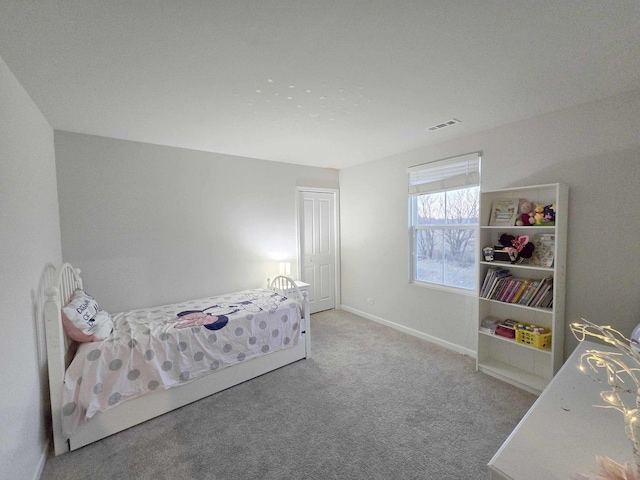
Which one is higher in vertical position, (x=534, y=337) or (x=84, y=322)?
(x=84, y=322)

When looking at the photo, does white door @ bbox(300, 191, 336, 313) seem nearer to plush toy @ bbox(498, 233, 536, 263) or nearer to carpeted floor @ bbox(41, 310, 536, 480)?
carpeted floor @ bbox(41, 310, 536, 480)

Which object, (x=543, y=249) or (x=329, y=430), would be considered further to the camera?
(x=543, y=249)

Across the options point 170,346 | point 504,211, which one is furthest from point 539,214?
point 170,346

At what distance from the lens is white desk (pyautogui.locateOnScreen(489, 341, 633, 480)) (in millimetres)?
880

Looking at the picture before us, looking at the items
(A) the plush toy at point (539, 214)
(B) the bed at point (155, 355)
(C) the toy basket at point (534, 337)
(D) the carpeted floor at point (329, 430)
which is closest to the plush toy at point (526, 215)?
(A) the plush toy at point (539, 214)

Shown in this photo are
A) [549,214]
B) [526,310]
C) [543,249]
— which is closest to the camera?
[549,214]

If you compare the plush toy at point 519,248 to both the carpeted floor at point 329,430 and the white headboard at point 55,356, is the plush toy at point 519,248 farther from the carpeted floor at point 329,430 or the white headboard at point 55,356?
the white headboard at point 55,356

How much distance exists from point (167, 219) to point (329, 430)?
276 cm

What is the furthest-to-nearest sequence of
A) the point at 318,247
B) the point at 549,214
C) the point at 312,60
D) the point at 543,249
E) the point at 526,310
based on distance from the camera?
the point at 318,247, the point at 526,310, the point at 543,249, the point at 549,214, the point at 312,60

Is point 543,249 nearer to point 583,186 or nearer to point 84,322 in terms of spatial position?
point 583,186

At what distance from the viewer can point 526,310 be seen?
2.60 metres

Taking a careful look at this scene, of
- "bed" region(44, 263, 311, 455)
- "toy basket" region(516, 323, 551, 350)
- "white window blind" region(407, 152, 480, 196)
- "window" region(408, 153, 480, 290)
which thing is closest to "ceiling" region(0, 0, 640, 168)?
"white window blind" region(407, 152, 480, 196)

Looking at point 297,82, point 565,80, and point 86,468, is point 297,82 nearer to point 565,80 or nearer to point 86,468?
point 565,80

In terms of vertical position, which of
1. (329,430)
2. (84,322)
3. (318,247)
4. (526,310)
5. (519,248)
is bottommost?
(329,430)
